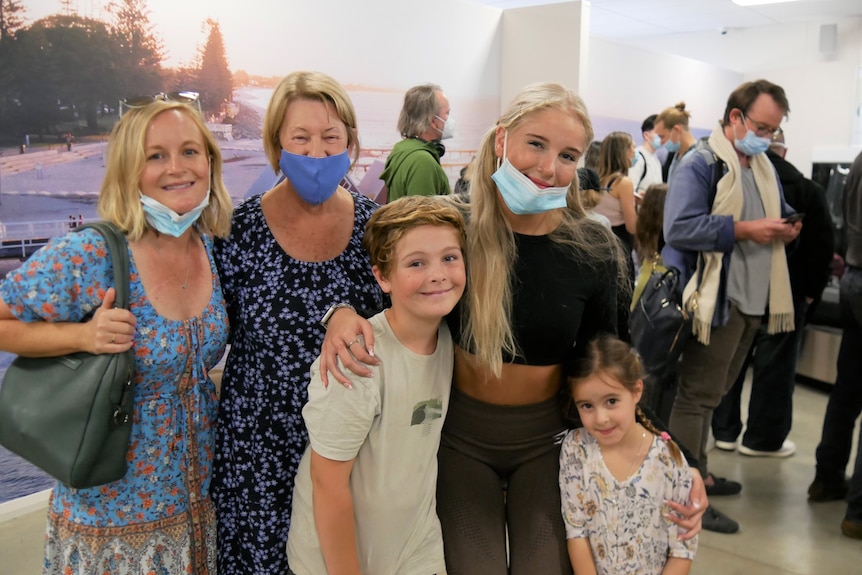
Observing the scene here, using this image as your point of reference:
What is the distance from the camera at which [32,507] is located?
3426 millimetres

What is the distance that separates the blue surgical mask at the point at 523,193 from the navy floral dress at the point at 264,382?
Answer: 45 centimetres

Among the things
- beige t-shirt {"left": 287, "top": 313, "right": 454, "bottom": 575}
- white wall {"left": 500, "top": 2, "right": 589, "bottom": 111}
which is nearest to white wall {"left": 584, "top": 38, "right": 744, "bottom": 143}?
white wall {"left": 500, "top": 2, "right": 589, "bottom": 111}

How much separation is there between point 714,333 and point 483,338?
1.86 m

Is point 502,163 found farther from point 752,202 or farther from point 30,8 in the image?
point 30,8

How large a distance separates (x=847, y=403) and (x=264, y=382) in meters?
2.97

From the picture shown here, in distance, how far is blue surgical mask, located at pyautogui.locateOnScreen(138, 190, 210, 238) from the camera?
1582 millimetres

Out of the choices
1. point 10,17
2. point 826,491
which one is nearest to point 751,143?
point 826,491

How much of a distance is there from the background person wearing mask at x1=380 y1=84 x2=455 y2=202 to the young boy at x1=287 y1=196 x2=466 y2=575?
193 centimetres

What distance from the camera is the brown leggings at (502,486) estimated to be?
5.68 ft

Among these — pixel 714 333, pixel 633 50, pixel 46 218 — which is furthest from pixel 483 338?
pixel 633 50

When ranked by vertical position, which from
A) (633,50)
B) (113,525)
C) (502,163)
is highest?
(633,50)

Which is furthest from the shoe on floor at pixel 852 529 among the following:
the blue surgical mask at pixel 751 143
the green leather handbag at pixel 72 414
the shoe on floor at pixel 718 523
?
the green leather handbag at pixel 72 414

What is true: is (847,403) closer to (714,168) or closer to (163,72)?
(714,168)

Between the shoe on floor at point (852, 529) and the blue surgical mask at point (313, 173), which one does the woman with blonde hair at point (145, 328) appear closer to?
the blue surgical mask at point (313, 173)
